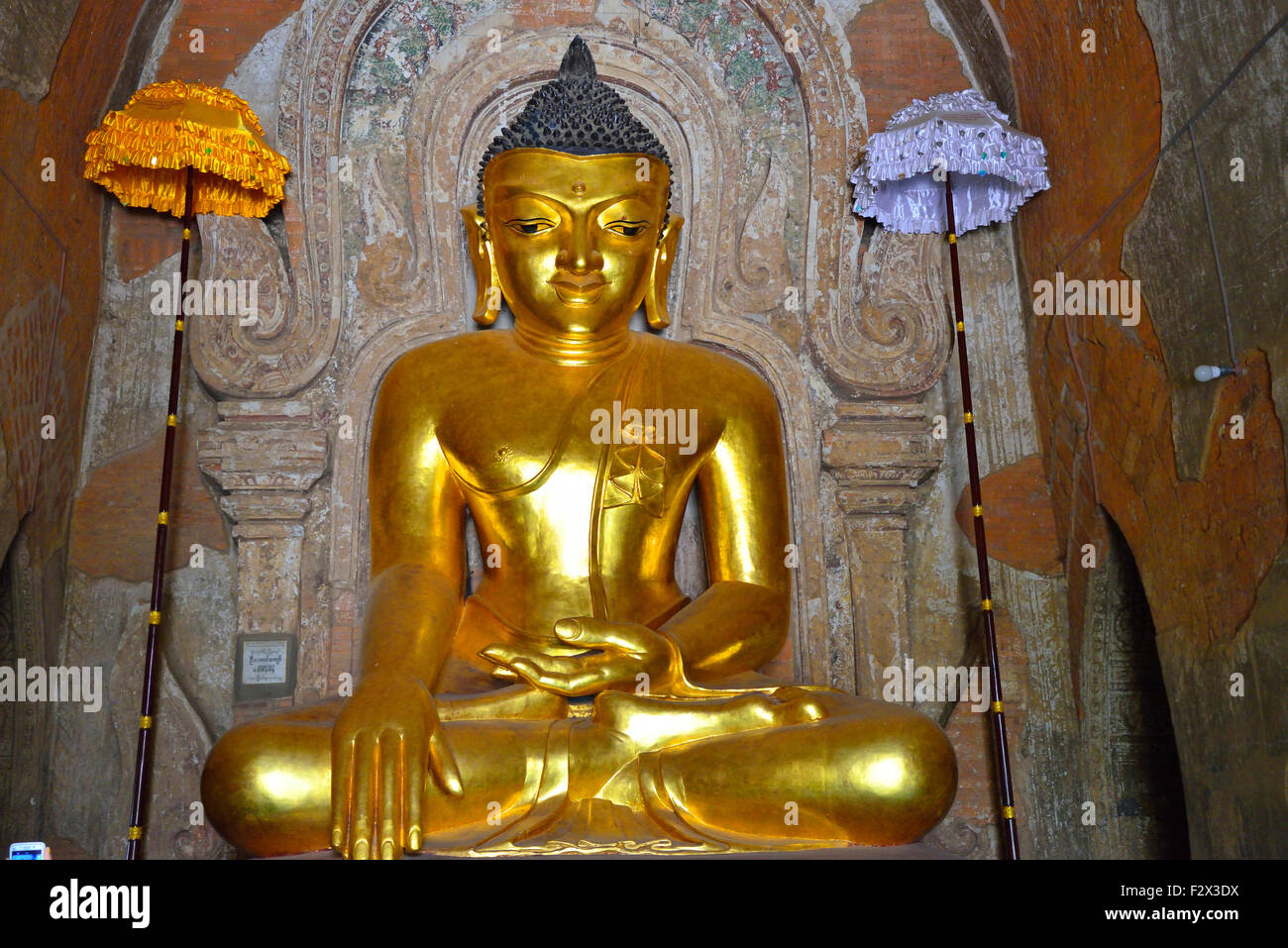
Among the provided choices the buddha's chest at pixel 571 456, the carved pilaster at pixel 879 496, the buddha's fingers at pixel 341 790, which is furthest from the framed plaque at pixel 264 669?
the carved pilaster at pixel 879 496

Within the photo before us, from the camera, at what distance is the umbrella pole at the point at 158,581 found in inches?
156

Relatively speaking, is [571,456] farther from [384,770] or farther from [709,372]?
[384,770]

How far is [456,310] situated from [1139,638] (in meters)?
2.79

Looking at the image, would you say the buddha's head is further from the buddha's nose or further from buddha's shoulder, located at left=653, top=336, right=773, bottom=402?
buddha's shoulder, located at left=653, top=336, right=773, bottom=402

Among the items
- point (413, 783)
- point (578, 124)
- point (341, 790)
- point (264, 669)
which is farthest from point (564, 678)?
point (578, 124)

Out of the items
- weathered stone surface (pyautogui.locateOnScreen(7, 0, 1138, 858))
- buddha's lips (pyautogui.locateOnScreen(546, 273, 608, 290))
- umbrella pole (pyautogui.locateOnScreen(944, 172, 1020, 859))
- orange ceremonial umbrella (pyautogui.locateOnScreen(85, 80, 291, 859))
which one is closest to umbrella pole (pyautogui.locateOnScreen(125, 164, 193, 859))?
orange ceremonial umbrella (pyautogui.locateOnScreen(85, 80, 291, 859))

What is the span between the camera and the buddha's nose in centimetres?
433

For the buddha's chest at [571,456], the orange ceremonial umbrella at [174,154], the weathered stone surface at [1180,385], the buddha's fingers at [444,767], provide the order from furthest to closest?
the orange ceremonial umbrella at [174,154] → the buddha's chest at [571,456] → the weathered stone surface at [1180,385] → the buddha's fingers at [444,767]

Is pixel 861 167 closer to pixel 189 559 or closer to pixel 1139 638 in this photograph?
pixel 1139 638

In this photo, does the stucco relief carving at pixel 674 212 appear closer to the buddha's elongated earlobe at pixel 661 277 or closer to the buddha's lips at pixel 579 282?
the buddha's elongated earlobe at pixel 661 277

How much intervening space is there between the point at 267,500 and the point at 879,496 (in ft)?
7.37

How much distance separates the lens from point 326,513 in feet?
15.5
